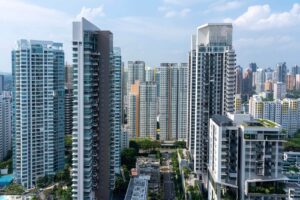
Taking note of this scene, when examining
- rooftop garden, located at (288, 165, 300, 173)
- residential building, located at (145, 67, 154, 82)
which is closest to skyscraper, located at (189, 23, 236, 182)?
rooftop garden, located at (288, 165, 300, 173)

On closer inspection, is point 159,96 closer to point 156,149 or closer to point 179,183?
point 156,149

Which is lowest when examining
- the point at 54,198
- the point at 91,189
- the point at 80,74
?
the point at 54,198

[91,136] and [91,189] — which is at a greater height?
[91,136]

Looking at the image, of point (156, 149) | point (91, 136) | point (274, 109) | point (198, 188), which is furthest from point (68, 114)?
point (274, 109)

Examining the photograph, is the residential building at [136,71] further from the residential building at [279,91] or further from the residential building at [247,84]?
the residential building at [247,84]

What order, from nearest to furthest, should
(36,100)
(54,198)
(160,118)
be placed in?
(54,198), (36,100), (160,118)

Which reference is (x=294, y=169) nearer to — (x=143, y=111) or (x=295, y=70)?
(x=143, y=111)

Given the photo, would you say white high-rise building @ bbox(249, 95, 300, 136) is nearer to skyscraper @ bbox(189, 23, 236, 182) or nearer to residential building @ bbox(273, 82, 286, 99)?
residential building @ bbox(273, 82, 286, 99)

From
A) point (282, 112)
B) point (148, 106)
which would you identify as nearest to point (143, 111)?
point (148, 106)
